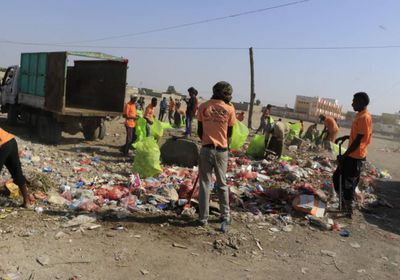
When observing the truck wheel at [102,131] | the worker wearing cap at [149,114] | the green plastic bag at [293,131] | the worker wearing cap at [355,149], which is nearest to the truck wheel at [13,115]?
the truck wheel at [102,131]

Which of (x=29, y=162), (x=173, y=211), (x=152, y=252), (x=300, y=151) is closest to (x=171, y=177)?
(x=173, y=211)

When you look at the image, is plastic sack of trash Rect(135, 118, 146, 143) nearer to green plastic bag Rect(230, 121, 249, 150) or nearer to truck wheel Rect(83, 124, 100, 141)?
green plastic bag Rect(230, 121, 249, 150)

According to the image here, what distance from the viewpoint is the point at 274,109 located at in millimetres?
45188

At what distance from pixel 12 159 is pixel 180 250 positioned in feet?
7.10

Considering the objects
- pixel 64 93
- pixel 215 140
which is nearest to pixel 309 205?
pixel 215 140

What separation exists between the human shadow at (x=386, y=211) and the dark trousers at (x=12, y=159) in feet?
14.9

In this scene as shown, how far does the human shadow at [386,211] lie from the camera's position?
19.5 feet

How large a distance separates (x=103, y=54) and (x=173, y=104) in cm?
977

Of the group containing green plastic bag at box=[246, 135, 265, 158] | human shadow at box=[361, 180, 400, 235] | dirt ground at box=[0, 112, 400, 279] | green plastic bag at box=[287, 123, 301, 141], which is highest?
green plastic bag at box=[287, 123, 301, 141]

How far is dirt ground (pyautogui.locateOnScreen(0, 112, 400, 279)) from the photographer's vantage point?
3848mm

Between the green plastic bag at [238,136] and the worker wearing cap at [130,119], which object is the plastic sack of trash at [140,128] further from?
the green plastic bag at [238,136]

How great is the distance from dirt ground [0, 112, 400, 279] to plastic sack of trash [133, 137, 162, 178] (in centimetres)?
215

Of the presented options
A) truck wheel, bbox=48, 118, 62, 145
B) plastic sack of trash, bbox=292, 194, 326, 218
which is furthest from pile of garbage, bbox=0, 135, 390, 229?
truck wheel, bbox=48, 118, 62, 145

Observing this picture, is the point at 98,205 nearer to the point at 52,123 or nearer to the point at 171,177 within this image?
the point at 171,177
